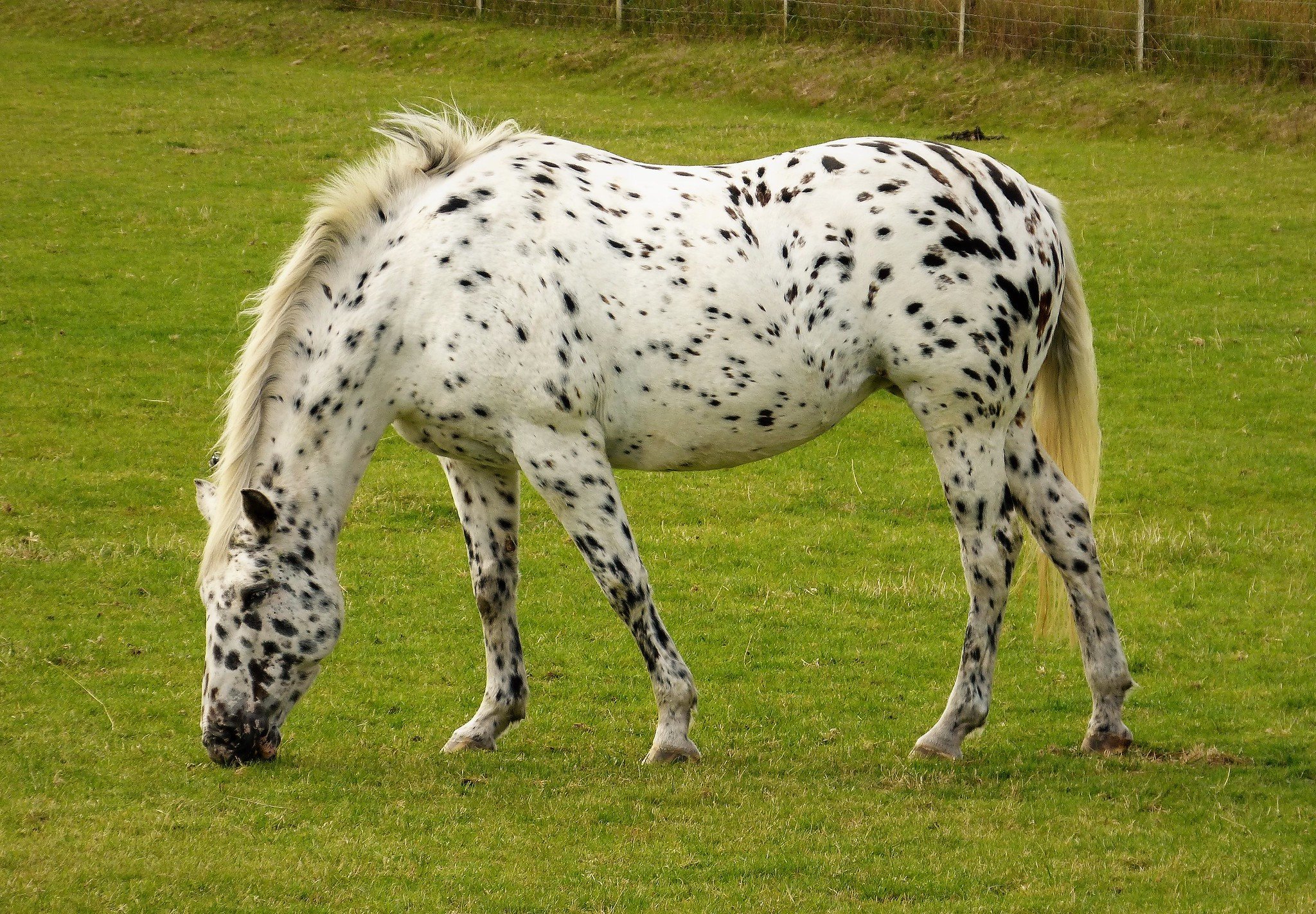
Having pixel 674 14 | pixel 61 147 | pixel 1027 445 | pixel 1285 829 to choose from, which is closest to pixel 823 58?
pixel 674 14

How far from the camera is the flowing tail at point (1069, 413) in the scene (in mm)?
6793

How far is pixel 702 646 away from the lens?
27.3 feet

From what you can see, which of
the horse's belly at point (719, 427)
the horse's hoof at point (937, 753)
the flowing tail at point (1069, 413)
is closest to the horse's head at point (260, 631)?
the horse's belly at point (719, 427)

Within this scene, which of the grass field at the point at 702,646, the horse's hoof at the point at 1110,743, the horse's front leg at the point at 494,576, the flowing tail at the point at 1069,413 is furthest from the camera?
the flowing tail at the point at 1069,413

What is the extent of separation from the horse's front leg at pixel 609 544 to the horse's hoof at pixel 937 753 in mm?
974

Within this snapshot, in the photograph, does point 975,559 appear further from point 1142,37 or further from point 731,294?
point 1142,37

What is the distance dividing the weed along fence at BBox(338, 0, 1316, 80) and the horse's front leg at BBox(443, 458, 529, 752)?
17062 millimetres

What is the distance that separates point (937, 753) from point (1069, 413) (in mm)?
1727

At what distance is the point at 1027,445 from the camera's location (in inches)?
257

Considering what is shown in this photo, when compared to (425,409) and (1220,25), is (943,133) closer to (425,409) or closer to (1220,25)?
(1220,25)

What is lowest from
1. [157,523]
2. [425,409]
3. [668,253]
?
[157,523]

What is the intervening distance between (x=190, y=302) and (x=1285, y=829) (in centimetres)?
1195

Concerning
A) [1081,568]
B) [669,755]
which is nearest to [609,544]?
[669,755]

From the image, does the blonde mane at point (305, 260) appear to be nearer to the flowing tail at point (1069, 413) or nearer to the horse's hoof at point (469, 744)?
the horse's hoof at point (469, 744)
